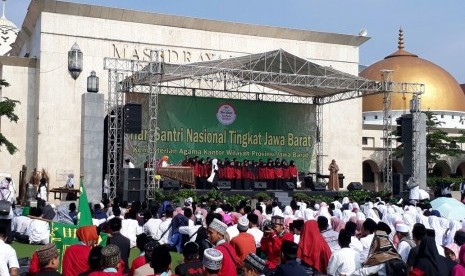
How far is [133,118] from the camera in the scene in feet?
79.7

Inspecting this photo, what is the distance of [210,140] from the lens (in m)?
31.6

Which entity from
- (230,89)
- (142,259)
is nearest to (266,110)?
(230,89)

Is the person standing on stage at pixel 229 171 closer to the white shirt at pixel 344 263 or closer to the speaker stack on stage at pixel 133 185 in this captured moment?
the speaker stack on stage at pixel 133 185

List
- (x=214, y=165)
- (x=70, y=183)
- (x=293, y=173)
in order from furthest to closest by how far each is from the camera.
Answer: (x=293, y=173)
(x=214, y=165)
(x=70, y=183)

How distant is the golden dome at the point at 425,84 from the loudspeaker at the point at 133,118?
96.0ft

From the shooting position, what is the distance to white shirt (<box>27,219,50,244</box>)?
15.8 meters

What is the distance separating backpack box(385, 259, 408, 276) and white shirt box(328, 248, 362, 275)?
3.32 feet

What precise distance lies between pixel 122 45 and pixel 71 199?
810 centimetres

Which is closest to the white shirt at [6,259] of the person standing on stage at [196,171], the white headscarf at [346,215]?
the white headscarf at [346,215]

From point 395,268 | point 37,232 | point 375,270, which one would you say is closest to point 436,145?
point 37,232

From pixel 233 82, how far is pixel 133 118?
6890 millimetres

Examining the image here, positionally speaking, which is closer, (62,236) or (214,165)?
(62,236)

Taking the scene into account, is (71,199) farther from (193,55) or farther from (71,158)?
(193,55)

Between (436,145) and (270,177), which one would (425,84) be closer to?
(436,145)
